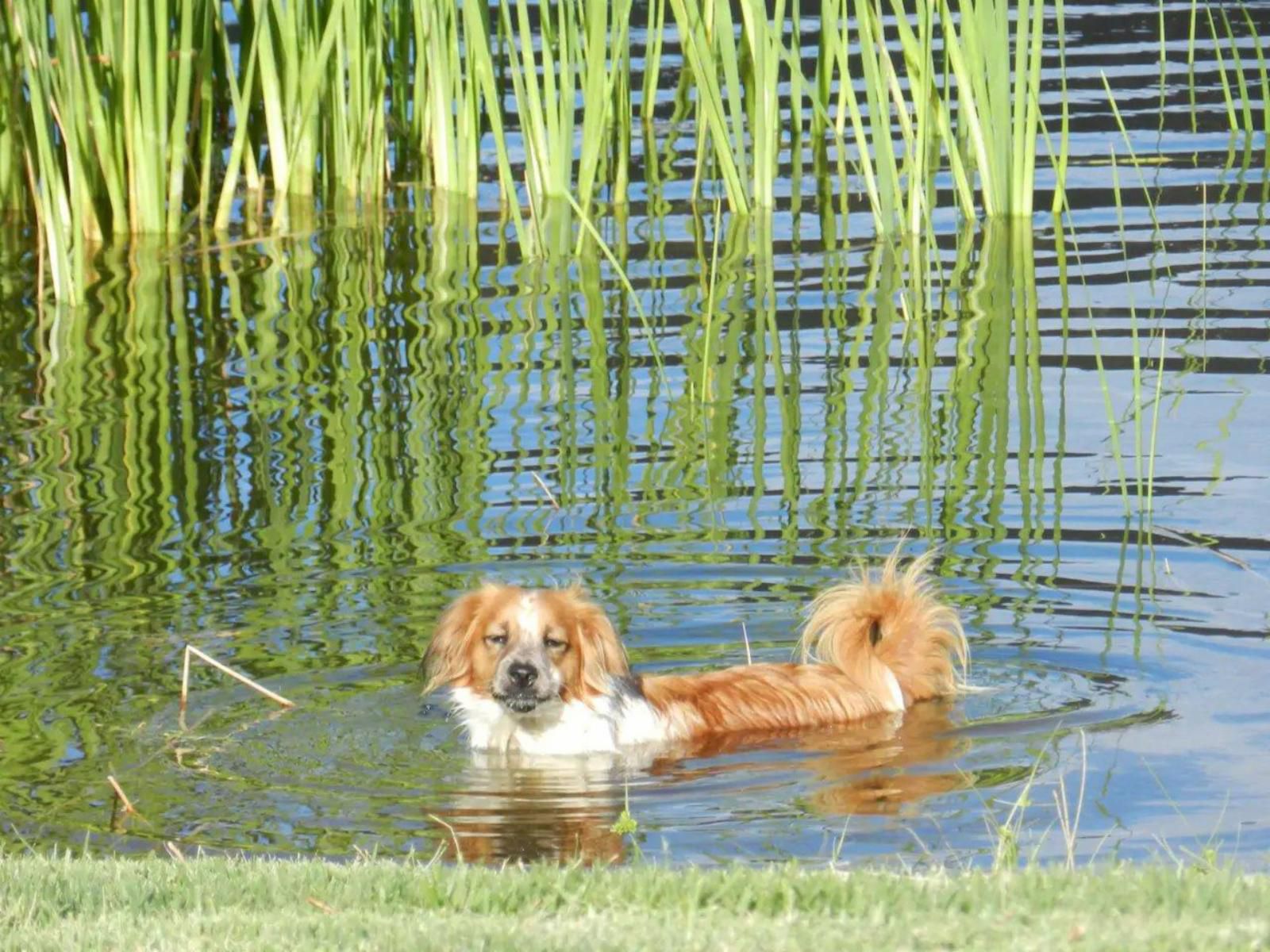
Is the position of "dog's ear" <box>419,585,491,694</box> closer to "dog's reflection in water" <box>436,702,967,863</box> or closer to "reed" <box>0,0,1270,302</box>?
"dog's reflection in water" <box>436,702,967,863</box>

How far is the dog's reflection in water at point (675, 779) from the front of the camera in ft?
20.0

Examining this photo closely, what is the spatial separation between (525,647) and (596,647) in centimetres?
24

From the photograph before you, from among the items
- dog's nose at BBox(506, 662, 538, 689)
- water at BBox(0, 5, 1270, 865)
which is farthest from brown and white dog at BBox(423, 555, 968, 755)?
water at BBox(0, 5, 1270, 865)

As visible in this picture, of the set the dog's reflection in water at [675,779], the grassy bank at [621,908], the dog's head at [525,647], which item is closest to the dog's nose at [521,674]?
the dog's head at [525,647]

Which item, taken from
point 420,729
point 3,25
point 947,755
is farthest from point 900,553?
point 3,25

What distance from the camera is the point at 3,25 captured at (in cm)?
1297

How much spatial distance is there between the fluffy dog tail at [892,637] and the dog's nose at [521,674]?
1020 mm

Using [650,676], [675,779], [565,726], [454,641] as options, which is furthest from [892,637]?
[454,641]

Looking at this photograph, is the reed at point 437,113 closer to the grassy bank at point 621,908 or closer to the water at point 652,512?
the water at point 652,512

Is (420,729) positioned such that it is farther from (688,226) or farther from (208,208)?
(208,208)

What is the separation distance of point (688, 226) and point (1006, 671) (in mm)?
7116

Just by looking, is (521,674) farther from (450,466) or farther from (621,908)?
(450,466)

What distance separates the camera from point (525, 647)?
6.64m

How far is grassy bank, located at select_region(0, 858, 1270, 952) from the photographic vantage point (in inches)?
156
